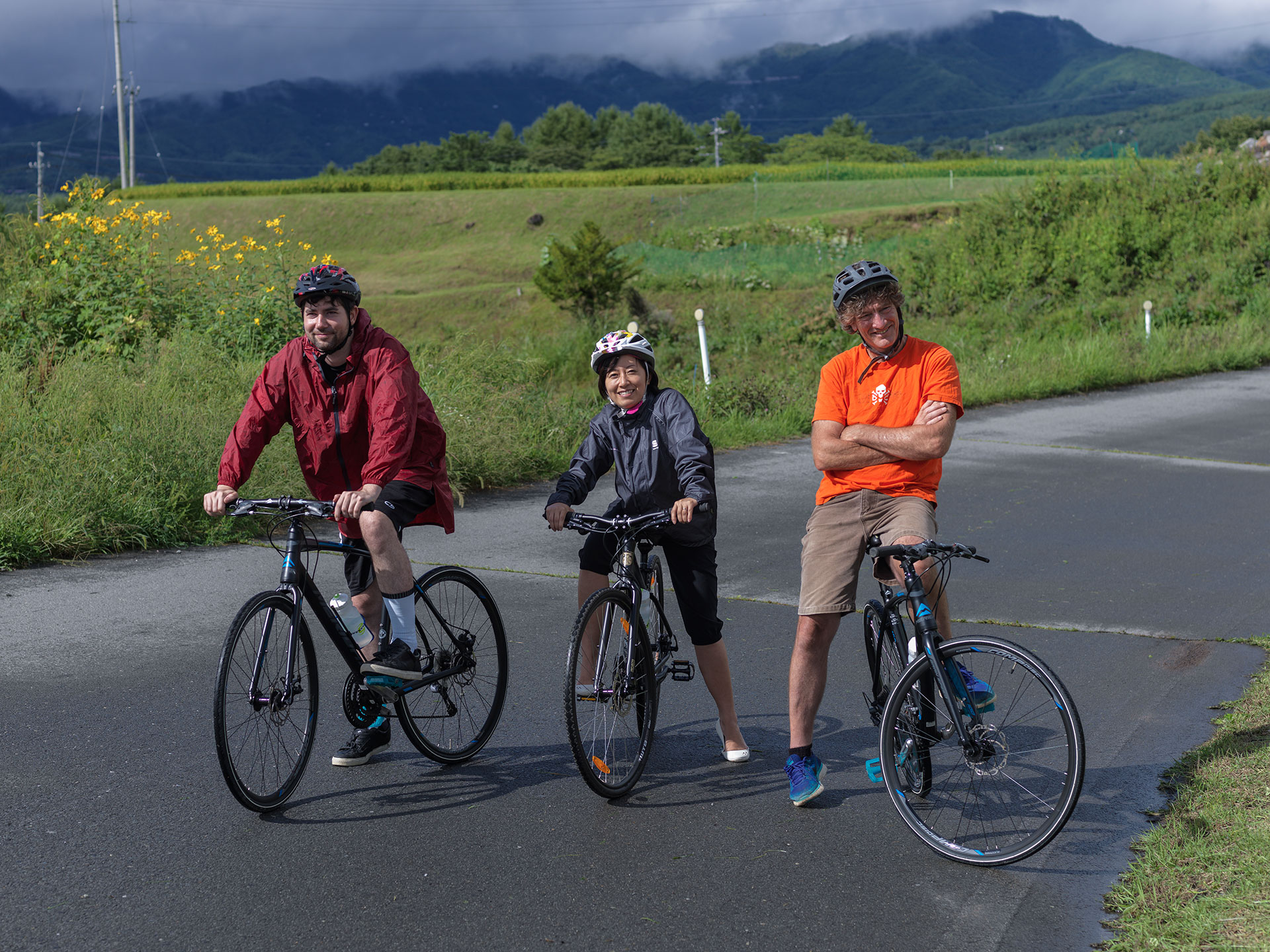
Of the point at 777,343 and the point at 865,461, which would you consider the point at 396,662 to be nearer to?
the point at 865,461

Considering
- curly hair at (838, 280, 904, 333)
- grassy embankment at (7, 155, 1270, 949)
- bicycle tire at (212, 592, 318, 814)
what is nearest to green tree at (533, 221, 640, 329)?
grassy embankment at (7, 155, 1270, 949)

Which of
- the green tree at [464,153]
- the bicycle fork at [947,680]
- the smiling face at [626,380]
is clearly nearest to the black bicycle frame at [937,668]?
the bicycle fork at [947,680]

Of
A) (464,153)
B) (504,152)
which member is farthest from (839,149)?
(464,153)

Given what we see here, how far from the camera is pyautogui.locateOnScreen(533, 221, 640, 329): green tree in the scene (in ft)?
120

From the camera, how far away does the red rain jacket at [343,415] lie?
4.64m

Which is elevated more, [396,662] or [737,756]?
[396,662]

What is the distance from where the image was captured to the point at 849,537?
15.2ft

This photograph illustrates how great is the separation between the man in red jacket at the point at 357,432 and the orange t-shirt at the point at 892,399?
1491 millimetres

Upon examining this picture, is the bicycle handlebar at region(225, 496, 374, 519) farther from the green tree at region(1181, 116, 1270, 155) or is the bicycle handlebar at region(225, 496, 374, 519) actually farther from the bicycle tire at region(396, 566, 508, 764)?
the green tree at region(1181, 116, 1270, 155)

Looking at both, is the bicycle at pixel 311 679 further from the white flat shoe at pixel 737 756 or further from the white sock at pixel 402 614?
the white flat shoe at pixel 737 756

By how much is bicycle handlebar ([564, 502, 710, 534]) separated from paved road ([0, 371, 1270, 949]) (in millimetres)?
1011

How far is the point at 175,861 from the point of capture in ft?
13.4

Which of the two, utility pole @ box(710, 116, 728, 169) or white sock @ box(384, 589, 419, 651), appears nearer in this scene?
white sock @ box(384, 589, 419, 651)

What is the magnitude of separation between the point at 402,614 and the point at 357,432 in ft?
2.34
